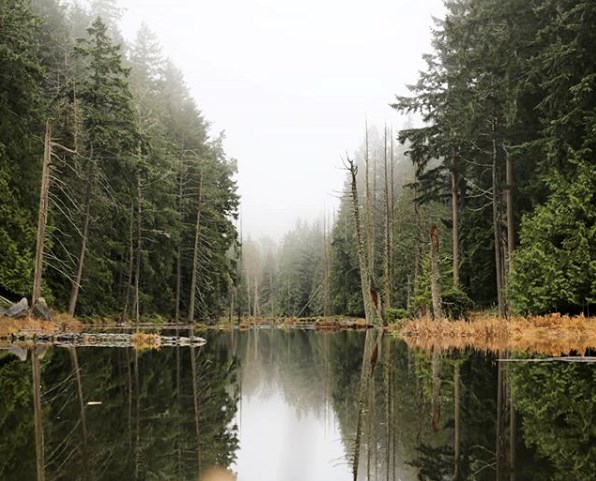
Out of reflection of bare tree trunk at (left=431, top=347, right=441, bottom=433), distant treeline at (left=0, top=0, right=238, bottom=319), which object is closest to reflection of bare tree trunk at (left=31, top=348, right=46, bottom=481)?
reflection of bare tree trunk at (left=431, top=347, right=441, bottom=433)

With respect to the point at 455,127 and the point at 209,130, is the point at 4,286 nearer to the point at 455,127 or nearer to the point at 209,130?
the point at 455,127

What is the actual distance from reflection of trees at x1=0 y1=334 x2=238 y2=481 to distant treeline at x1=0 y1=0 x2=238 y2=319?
14749 millimetres

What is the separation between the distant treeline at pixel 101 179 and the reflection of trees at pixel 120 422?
581 inches

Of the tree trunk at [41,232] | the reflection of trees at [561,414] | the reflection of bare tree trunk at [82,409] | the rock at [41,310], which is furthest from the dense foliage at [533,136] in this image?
the rock at [41,310]

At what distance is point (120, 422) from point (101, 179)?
2763cm

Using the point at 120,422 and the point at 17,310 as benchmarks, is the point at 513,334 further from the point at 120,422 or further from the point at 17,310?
the point at 17,310

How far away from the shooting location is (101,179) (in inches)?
1216

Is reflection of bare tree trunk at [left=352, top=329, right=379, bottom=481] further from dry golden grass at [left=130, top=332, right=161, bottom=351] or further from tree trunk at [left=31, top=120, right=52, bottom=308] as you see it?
tree trunk at [left=31, top=120, right=52, bottom=308]

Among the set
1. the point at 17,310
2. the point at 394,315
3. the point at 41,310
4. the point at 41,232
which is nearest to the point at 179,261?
the point at 394,315

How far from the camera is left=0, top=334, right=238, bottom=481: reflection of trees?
3.75m

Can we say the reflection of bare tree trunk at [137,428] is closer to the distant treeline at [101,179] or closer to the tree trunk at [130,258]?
the distant treeline at [101,179]

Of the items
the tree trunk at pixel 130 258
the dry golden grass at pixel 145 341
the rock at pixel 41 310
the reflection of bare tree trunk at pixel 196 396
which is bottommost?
the dry golden grass at pixel 145 341

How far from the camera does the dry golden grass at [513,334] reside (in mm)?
14227

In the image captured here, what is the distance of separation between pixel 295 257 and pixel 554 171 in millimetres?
71097
